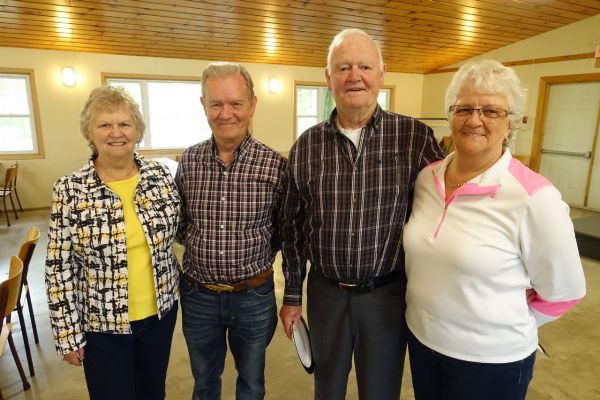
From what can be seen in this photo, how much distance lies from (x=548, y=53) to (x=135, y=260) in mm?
7709

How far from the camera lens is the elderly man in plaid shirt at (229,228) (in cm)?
146

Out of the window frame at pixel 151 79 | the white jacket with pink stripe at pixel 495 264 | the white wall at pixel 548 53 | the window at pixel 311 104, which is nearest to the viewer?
the white jacket with pink stripe at pixel 495 264

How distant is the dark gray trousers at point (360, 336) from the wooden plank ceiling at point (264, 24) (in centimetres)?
443

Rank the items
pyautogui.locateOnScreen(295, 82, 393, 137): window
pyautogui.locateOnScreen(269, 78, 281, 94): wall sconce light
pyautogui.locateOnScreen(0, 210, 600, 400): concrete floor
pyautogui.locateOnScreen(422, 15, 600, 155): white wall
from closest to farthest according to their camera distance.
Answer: pyautogui.locateOnScreen(0, 210, 600, 400): concrete floor, pyautogui.locateOnScreen(422, 15, 600, 155): white wall, pyautogui.locateOnScreen(269, 78, 281, 94): wall sconce light, pyautogui.locateOnScreen(295, 82, 393, 137): window

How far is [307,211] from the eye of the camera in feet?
4.96

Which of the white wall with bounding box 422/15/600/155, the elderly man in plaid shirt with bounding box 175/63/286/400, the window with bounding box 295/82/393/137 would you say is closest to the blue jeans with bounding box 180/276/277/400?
the elderly man in plaid shirt with bounding box 175/63/286/400

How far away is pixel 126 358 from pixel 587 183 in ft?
23.8

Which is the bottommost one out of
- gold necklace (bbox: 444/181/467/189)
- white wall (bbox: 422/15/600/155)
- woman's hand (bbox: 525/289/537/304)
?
woman's hand (bbox: 525/289/537/304)

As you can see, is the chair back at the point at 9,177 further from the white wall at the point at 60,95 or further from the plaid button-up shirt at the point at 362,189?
the plaid button-up shirt at the point at 362,189

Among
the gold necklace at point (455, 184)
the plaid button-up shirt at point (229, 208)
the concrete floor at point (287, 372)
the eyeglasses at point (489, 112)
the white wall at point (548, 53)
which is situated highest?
the white wall at point (548, 53)

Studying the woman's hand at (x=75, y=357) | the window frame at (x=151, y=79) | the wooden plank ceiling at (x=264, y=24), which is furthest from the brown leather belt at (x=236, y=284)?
the window frame at (x=151, y=79)

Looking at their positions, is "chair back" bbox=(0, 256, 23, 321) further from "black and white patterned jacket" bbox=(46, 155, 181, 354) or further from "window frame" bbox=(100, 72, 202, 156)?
"window frame" bbox=(100, 72, 202, 156)

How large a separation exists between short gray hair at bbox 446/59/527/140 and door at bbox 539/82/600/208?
6.48 meters

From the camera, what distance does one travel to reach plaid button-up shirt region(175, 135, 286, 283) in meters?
1.48
